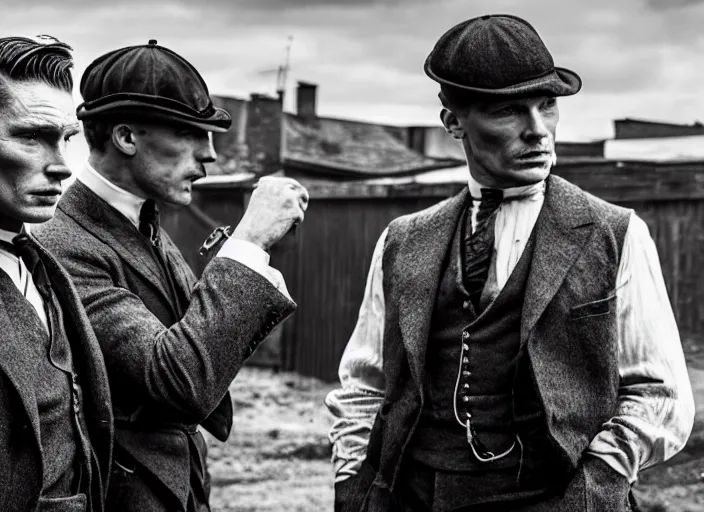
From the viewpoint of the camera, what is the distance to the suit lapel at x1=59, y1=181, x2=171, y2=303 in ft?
9.05

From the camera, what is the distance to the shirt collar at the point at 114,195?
2824 millimetres

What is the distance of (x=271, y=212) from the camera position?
2732 millimetres

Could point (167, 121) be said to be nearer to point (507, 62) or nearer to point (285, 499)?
point (507, 62)

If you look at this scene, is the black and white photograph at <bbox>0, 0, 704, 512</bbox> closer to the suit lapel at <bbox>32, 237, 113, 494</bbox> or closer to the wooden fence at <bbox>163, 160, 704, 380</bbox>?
the suit lapel at <bbox>32, 237, 113, 494</bbox>

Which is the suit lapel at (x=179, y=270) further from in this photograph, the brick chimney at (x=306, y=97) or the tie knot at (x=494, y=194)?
the brick chimney at (x=306, y=97)

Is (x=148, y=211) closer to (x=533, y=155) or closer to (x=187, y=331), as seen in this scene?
(x=187, y=331)

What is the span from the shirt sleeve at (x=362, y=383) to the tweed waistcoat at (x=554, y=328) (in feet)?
0.30

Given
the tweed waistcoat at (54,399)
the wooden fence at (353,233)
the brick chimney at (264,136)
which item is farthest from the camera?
the brick chimney at (264,136)

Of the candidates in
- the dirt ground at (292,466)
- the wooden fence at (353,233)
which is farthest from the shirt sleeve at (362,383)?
the wooden fence at (353,233)

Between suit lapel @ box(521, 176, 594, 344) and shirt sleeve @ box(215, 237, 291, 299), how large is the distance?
630mm

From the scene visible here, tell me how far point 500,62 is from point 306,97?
19279 mm

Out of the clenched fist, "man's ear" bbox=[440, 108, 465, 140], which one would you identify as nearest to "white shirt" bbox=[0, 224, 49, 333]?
the clenched fist

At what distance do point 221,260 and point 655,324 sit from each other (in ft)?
3.69

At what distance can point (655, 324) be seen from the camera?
2602 millimetres
